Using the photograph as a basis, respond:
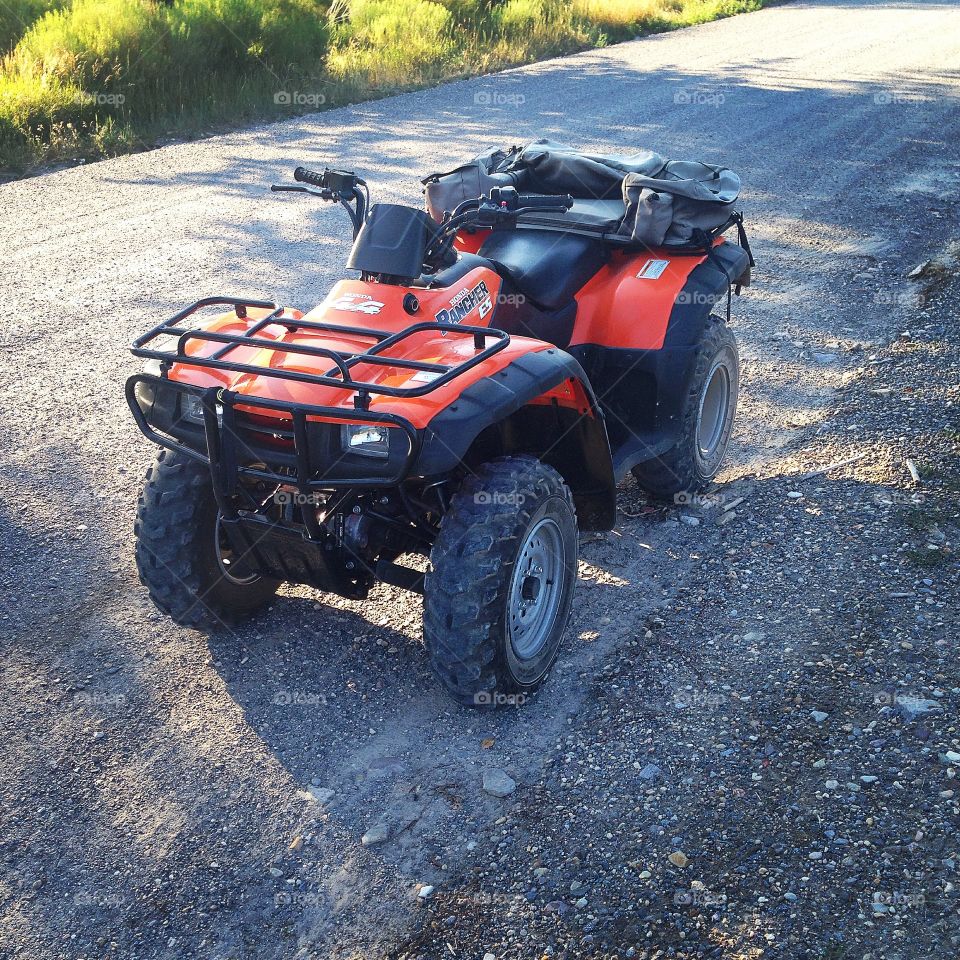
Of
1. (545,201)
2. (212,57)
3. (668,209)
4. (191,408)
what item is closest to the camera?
(191,408)

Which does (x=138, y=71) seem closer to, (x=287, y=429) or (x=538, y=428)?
(x=538, y=428)

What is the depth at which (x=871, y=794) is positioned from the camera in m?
3.46

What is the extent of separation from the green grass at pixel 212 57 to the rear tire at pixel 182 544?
25.9ft

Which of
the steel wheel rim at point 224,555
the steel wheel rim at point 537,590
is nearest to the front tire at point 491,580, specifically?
the steel wheel rim at point 537,590

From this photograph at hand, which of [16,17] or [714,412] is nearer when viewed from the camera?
[714,412]

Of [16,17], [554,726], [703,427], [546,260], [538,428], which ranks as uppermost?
[16,17]

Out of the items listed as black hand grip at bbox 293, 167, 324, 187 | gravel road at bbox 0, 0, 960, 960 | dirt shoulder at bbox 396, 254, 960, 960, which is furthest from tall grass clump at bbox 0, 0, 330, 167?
dirt shoulder at bbox 396, 254, 960, 960

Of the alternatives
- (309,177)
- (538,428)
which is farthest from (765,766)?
(309,177)

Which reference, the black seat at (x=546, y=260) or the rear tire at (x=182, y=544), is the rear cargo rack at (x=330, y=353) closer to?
the rear tire at (x=182, y=544)

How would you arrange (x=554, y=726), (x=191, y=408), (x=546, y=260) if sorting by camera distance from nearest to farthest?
(x=191, y=408) → (x=554, y=726) → (x=546, y=260)

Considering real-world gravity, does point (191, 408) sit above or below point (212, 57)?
below

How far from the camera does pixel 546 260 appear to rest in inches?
191

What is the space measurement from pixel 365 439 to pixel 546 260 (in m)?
1.73

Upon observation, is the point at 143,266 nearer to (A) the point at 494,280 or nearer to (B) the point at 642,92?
(A) the point at 494,280
